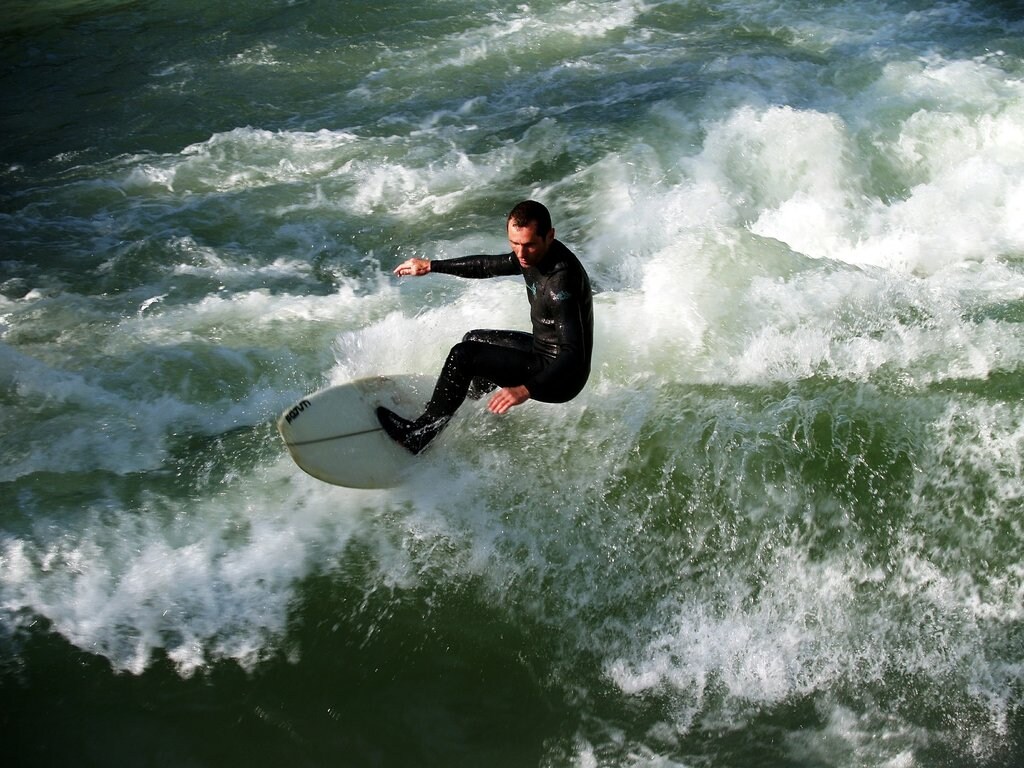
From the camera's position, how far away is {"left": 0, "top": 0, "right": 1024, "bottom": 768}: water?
411 cm

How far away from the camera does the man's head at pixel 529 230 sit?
4.19 m

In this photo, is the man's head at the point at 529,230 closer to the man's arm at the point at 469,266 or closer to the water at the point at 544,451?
the man's arm at the point at 469,266

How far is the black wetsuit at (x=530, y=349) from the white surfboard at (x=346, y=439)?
3.6 inches

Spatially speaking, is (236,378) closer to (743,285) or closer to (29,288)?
(29,288)

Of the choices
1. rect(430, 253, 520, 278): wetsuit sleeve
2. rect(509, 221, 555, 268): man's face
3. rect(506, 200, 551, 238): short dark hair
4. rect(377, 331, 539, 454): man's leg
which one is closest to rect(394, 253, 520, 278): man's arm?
rect(430, 253, 520, 278): wetsuit sleeve

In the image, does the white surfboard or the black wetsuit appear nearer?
the black wetsuit

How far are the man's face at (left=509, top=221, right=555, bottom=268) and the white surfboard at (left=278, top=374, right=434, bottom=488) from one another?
4.33 feet

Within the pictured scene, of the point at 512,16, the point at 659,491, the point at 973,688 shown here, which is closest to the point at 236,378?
the point at 659,491

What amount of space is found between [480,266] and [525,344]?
1.48 feet

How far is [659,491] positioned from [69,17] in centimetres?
1188

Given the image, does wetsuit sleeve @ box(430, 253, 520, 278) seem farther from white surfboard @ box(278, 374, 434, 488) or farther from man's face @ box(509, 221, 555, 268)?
white surfboard @ box(278, 374, 434, 488)

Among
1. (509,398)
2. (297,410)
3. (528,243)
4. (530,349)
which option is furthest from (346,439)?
(528,243)

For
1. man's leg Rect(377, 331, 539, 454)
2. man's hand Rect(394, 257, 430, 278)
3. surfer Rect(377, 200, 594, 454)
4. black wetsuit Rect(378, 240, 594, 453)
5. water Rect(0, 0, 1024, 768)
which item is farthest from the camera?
man's hand Rect(394, 257, 430, 278)

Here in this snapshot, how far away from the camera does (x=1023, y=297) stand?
6.25 meters
